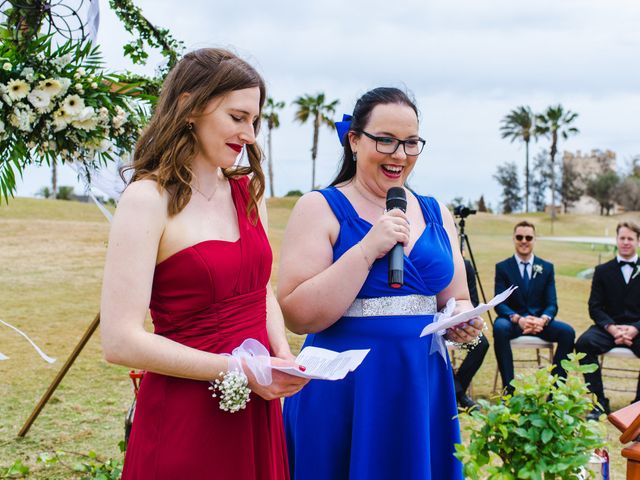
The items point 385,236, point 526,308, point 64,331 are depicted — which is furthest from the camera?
point 64,331

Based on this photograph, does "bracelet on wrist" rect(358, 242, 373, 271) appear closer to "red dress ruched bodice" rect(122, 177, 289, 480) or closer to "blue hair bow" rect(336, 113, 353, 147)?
"red dress ruched bodice" rect(122, 177, 289, 480)

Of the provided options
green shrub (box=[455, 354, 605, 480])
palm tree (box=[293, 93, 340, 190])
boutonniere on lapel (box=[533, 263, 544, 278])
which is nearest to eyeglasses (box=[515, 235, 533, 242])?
boutonniere on lapel (box=[533, 263, 544, 278])

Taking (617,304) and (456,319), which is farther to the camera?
(617,304)

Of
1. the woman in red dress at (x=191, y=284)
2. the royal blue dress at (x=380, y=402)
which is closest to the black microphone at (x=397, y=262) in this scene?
the royal blue dress at (x=380, y=402)

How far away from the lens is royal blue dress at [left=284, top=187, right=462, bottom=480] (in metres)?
2.58

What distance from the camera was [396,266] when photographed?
242 centimetres

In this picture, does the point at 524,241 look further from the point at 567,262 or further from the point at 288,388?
the point at 567,262

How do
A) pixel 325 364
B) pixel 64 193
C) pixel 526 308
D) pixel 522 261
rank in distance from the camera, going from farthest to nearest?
pixel 64 193, pixel 522 261, pixel 526 308, pixel 325 364

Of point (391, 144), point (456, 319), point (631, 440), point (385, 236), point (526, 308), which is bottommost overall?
point (526, 308)

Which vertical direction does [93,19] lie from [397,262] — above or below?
above

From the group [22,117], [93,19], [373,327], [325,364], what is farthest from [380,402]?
[93,19]

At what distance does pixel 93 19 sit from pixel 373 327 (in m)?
2.00

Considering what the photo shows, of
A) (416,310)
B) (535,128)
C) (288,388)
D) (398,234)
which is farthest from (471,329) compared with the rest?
(535,128)

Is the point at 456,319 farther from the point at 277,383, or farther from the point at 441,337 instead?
the point at 277,383
